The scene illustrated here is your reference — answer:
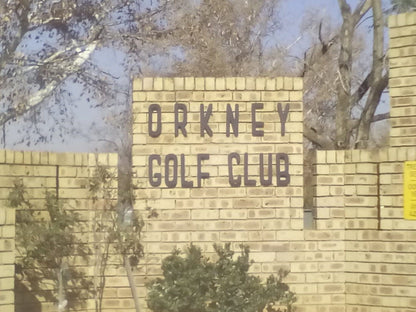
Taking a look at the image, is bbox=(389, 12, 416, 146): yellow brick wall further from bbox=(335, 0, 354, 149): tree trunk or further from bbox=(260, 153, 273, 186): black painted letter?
bbox=(335, 0, 354, 149): tree trunk

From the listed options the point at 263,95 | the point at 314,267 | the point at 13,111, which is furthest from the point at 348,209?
the point at 13,111

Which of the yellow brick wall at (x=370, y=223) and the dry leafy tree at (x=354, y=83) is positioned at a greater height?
the dry leafy tree at (x=354, y=83)

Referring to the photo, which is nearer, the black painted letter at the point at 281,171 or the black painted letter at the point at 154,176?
the black painted letter at the point at 154,176

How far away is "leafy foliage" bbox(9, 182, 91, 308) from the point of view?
7980mm

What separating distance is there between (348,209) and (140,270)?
249 cm

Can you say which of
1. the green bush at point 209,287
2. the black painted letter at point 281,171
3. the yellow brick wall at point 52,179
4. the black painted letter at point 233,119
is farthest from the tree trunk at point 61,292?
the black painted letter at point 281,171

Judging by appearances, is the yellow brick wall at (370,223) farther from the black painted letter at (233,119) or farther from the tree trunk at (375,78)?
the tree trunk at (375,78)

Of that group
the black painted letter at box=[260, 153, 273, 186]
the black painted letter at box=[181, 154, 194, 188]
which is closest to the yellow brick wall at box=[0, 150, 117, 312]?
the black painted letter at box=[181, 154, 194, 188]

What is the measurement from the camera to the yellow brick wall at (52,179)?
320 inches

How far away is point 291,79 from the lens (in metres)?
8.81

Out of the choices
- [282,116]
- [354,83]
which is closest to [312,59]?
[354,83]

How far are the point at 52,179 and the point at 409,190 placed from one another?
13.0ft

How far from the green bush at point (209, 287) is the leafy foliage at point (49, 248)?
0.86 metres

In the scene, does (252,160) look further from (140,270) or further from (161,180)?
(140,270)
